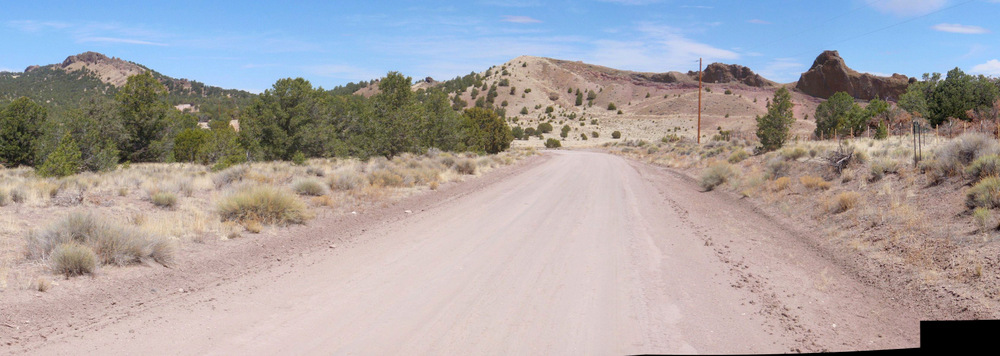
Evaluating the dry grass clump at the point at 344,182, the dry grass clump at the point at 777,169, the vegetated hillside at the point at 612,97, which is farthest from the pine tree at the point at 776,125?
the vegetated hillside at the point at 612,97

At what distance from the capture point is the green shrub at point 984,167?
10898 millimetres

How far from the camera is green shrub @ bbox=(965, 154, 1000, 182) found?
10.9 m

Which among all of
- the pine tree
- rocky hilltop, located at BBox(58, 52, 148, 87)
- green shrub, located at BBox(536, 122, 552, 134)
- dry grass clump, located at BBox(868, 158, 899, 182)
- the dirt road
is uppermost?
rocky hilltop, located at BBox(58, 52, 148, 87)

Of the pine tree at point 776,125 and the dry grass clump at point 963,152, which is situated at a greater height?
the pine tree at point 776,125

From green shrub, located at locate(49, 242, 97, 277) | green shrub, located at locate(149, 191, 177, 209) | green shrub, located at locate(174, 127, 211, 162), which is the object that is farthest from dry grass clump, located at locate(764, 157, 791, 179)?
green shrub, located at locate(174, 127, 211, 162)

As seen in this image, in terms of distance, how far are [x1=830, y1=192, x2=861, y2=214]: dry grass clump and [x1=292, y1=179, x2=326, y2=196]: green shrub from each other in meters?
13.2

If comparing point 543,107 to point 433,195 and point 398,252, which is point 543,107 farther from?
point 398,252

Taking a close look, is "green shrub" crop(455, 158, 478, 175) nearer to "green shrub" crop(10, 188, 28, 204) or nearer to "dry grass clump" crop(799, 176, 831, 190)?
"dry grass clump" crop(799, 176, 831, 190)

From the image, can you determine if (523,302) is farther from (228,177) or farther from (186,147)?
(186,147)

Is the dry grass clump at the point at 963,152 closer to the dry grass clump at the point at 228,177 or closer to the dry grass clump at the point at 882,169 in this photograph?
the dry grass clump at the point at 882,169

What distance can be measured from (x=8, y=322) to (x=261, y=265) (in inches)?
121

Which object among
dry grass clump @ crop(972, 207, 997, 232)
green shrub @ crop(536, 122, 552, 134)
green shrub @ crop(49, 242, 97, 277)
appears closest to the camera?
green shrub @ crop(49, 242, 97, 277)

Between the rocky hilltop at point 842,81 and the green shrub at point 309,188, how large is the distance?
120 meters

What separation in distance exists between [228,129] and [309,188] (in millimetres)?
18993
